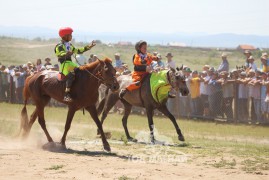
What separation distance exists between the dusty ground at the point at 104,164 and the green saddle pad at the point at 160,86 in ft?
6.45

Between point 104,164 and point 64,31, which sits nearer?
point 104,164

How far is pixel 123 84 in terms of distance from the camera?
18766mm

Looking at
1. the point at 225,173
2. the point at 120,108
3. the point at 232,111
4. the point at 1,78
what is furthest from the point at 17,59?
the point at 225,173

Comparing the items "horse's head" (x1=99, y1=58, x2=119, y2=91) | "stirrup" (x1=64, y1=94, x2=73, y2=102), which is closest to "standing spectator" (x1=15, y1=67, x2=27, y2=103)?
"stirrup" (x1=64, y1=94, x2=73, y2=102)

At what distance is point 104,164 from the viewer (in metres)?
13.1

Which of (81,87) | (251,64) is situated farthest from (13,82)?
(81,87)

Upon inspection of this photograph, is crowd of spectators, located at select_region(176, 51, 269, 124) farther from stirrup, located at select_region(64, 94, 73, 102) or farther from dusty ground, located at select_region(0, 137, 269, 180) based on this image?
stirrup, located at select_region(64, 94, 73, 102)

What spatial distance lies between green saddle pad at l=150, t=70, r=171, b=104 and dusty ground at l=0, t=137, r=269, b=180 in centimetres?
196

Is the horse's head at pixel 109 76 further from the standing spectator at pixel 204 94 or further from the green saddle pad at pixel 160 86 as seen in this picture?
the standing spectator at pixel 204 94

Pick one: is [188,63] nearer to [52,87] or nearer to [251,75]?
[251,75]

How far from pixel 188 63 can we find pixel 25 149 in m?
44.4

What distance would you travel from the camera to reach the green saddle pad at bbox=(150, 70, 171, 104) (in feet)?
57.8

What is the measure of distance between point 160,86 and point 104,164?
4997mm

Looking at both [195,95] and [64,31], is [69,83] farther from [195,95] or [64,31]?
[195,95]
